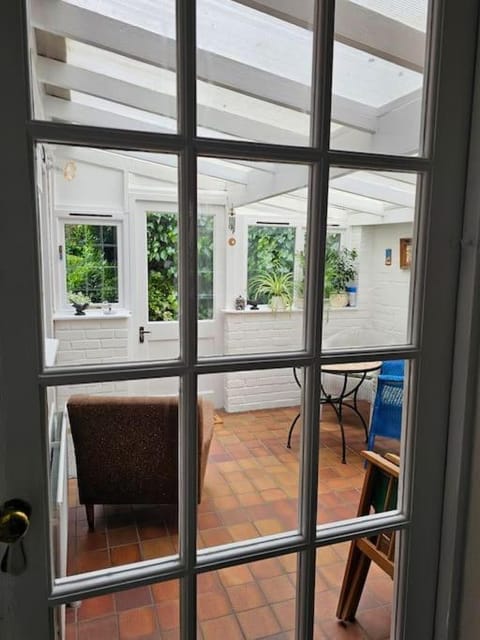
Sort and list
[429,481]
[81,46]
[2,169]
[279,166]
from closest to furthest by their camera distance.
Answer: [2,169] < [81,46] < [279,166] < [429,481]

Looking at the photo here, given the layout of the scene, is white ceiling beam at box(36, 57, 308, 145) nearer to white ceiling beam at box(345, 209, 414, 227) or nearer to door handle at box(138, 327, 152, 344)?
white ceiling beam at box(345, 209, 414, 227)

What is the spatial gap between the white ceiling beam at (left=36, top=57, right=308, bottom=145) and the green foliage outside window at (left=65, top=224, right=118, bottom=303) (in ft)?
0.79

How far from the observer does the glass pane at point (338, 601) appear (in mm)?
1176

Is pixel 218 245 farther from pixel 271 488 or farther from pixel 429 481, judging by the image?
pixel 429 481

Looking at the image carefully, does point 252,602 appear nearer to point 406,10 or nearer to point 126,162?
point 126,162

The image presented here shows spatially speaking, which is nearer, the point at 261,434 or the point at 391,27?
the point at 391,27

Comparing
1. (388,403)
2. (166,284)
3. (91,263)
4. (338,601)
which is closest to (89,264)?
(91,263)

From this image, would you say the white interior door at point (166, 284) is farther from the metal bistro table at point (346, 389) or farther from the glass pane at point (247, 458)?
the metal bistro table at point (346, 389)

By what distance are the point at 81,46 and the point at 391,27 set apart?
646mm

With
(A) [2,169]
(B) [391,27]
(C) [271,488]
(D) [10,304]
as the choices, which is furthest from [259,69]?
(C) [271,488]

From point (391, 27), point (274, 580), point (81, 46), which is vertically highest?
point (391, 27)

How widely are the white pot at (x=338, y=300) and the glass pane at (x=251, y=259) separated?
8 centimetres

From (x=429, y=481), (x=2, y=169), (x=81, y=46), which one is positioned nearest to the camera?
(x=2, y=169)

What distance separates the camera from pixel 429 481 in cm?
107
